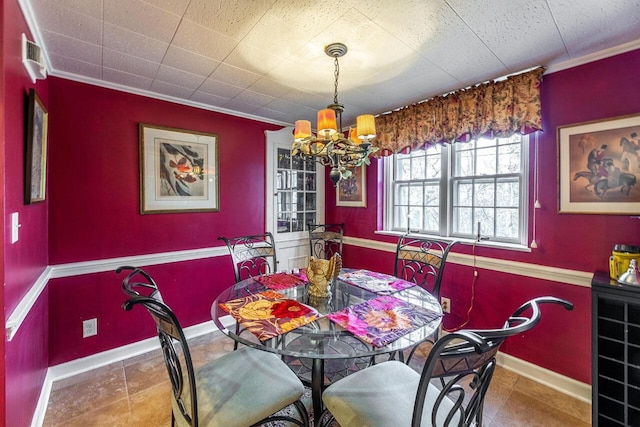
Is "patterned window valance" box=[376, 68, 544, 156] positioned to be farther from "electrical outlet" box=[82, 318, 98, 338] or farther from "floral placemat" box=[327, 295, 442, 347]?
"electrical outlet" box=[82, 318, 98, 338]

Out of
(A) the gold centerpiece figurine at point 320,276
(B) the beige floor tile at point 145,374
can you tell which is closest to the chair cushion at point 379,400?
(A) the gold centerpiece figurine at point 320,276

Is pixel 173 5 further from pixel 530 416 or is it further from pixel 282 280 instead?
pixel 530 416

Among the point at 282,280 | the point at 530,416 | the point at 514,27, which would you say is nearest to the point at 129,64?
the point at 282,280

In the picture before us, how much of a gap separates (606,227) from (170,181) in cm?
354

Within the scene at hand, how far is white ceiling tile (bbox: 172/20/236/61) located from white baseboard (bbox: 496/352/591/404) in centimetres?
320

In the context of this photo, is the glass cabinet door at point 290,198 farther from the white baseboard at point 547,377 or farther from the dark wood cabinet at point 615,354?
the dark wood cabinet at point 615,354

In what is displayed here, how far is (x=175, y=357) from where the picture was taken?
1.20m

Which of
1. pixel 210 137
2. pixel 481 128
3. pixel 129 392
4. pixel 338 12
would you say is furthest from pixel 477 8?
pixel 129 392

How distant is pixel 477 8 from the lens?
1.48 metres

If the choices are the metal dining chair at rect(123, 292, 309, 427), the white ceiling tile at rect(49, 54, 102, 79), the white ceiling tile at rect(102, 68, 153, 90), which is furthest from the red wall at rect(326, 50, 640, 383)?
the white ceiling tile at rect(49, 54, 102, 79)

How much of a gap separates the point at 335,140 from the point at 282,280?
107 cm

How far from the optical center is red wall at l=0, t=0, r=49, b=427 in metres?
1.21

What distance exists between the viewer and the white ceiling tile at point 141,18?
4.84ft

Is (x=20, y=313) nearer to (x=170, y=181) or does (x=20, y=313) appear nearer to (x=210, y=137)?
(x=170, y=181)
